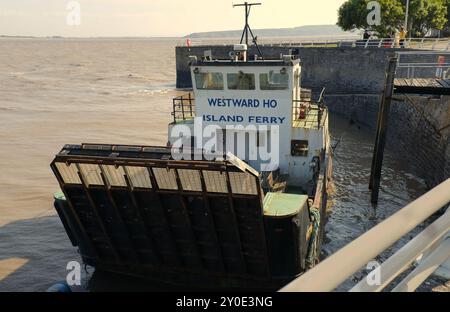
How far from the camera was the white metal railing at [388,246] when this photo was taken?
4.93 feet

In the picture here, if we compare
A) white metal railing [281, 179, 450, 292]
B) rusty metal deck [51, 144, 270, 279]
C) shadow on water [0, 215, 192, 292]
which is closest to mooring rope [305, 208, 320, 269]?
rusty metal deck [51, 144, 270, 279]

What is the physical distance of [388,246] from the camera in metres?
1.73

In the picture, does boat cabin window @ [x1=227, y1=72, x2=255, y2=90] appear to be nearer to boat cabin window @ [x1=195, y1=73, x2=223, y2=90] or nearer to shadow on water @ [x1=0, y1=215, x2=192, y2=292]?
boat cabin window @ [x1=195, y1=73, x2=223, y2=90]

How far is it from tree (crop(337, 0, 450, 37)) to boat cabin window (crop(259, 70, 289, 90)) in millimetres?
37512

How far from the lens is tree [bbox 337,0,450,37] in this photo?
4403 centimetres

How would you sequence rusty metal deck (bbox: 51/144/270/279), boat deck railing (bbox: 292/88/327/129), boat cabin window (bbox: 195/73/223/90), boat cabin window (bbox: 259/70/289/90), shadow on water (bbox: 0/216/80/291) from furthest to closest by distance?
boat deck railing (bbox: 292/88/327/129), boat cabin window (bbox: 195/73/223/90), boat cabin window (bbox: 259/70/289/90), shadow on water (bbox: 0/216/80/291), rusty metal deck (bbox: 51/144/270/279)

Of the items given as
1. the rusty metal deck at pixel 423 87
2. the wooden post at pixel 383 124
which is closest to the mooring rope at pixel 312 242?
the wooden post at pixel 383 124

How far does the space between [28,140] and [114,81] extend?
3724 cm

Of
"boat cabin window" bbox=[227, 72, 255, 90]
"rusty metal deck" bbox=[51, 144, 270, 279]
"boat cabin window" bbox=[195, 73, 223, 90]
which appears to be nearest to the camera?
"rusty metal deck" bbox=[51, 144, 270, 279]

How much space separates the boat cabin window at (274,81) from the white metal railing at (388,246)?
966cm

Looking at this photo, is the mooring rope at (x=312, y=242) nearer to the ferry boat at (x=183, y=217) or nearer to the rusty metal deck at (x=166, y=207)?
the ferry boat at (x=183, y=217)

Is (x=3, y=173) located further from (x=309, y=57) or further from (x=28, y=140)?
(x=309, y=57)

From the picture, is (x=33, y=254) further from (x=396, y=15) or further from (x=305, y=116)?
(x=396, y=15)

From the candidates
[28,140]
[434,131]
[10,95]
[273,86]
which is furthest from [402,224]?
[10,95]
